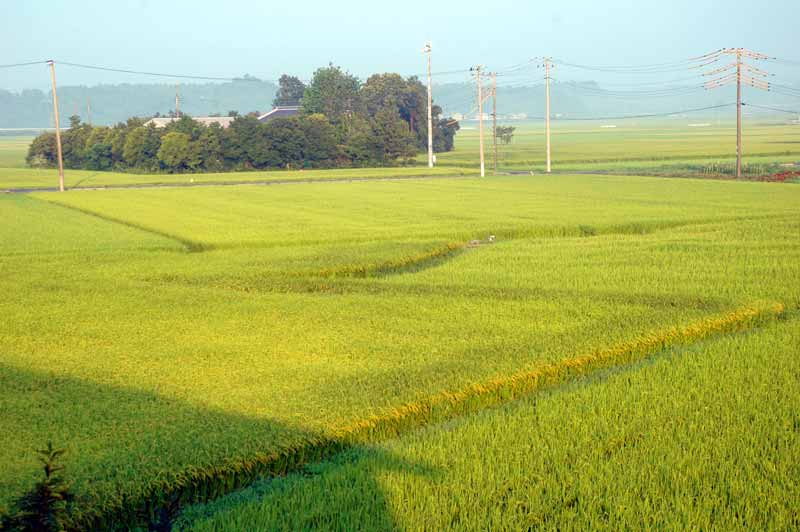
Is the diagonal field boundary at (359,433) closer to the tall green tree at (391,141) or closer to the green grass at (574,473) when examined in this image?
the green grass at (574,473)

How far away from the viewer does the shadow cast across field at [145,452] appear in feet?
19.6

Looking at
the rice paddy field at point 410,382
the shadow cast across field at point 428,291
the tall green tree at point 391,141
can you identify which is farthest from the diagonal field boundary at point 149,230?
the tall green tree at point 391,141

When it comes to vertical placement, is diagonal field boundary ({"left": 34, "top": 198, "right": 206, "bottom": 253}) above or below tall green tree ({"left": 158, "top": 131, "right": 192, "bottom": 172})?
below

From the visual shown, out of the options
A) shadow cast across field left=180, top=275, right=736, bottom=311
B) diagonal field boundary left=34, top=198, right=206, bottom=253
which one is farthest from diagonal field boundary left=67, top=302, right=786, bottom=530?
diagonal field boundary left=34, top=198, right=206, bottom=253

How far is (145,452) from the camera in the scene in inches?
265

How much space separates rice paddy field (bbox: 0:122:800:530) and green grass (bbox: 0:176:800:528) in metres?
0.05

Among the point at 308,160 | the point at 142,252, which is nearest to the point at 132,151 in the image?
the point at 308,160

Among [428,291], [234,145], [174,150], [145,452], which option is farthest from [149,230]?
[234,145]

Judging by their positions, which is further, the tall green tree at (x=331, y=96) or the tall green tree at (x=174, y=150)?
the tall green tree at (x=331, y=96)

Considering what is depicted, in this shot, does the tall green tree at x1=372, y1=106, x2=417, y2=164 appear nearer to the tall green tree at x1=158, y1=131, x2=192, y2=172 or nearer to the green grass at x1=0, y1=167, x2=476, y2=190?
the green grass at x1=0, y1=167, x2=476, y2=190

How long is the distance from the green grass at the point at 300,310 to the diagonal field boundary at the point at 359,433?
0.05m

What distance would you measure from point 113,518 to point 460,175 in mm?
47712

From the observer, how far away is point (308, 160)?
214ft

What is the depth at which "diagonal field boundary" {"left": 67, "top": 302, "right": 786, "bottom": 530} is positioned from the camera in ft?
19.7
